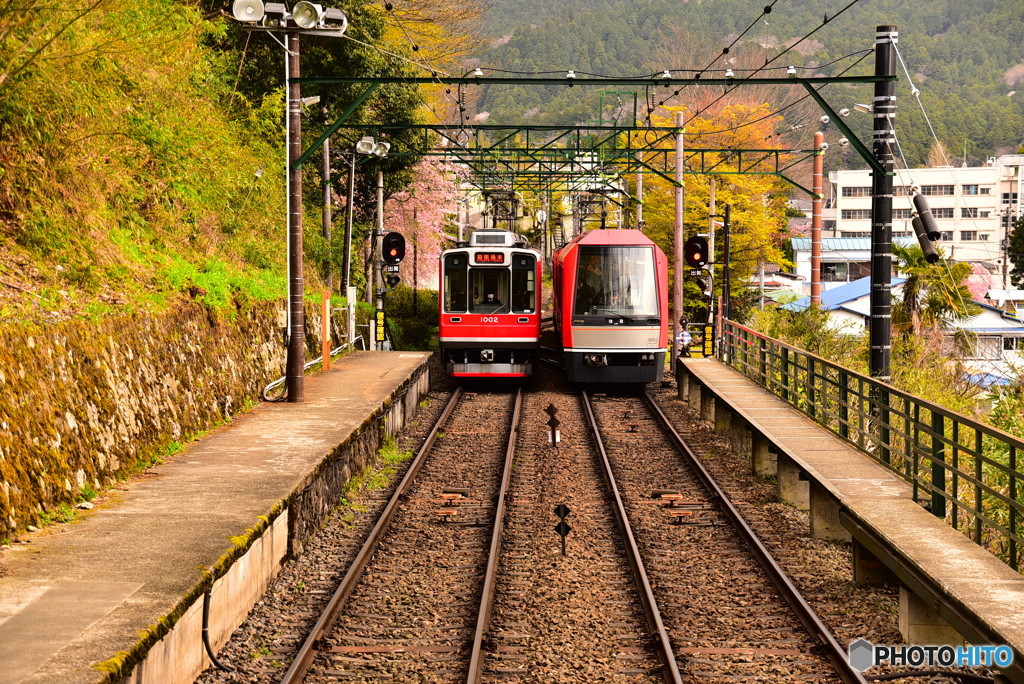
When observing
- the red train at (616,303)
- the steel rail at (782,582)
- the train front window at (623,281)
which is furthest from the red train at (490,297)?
the steel rail at (782,582)

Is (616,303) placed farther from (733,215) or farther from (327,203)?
(733,215)

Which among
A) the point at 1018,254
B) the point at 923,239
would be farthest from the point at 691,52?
the point at 923,239

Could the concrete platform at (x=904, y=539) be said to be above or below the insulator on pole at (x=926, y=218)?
below

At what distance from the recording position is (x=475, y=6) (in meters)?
36.9

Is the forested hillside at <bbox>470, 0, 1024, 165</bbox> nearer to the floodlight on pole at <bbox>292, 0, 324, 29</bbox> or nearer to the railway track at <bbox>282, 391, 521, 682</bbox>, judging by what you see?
the floodlight on pole at <bbox>292, 0, 324, 29</bbox>

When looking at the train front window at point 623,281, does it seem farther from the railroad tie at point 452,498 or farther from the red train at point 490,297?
the railroad tie at point 452,498

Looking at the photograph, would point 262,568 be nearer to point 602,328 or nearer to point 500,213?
point 602,328

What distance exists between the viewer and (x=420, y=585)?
924 centimetres

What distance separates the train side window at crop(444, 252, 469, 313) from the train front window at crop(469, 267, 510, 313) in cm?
14

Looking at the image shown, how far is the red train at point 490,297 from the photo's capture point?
2178 cm

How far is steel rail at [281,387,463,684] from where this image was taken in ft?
23.3

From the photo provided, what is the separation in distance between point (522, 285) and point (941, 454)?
1318 cm

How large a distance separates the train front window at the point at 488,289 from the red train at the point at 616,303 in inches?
59.6

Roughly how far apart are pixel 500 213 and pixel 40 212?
47574mm
